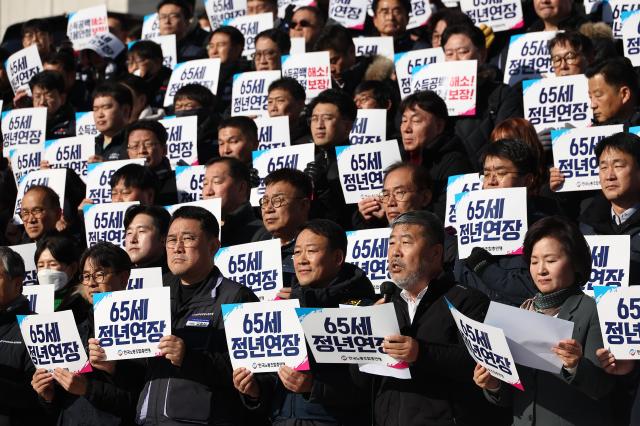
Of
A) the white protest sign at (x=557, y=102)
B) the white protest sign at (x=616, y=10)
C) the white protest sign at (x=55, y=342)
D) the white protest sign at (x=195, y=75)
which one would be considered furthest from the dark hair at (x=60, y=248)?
the white protest sign at (x=616, y=10)

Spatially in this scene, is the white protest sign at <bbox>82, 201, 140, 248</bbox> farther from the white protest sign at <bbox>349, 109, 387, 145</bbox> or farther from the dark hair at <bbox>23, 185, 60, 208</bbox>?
the white protest sign at <bbox>349, 109, 387, 145</bbox>

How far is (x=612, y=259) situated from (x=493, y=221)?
0.86 metres

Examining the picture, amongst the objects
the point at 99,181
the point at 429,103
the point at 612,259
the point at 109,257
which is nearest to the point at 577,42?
the point at 429,103

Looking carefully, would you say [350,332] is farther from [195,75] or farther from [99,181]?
[195,75]

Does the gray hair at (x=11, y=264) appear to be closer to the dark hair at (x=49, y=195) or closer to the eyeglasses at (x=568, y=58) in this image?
the dark hair at (x=49, y=195)

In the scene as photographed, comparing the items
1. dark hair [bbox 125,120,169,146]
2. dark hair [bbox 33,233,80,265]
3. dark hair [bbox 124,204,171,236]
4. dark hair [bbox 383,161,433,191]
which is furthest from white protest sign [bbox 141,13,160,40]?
dark hair [bbox 383,161,433,191]

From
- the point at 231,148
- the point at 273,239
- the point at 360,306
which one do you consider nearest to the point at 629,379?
the point at 360,306

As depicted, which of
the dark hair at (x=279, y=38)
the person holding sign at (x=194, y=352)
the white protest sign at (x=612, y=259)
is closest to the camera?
the person holding sign at (x=194, y=352)

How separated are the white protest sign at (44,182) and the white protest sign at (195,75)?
224 centimetres

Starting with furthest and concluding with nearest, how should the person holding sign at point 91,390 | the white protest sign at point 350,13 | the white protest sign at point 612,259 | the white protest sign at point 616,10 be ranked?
the white protest sign at point 350,13 → the white protest sign at point 616,10 → the person holding sign at point 91,390 → the white protest sign at point 612,259

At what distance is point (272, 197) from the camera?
30.5ft

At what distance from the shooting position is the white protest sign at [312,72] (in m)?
12.6

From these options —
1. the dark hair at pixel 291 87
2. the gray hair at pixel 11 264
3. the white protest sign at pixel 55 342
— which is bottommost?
the white protest sign at pixel 55 342

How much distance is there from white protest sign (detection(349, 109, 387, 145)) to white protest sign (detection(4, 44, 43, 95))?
537 centimetres
